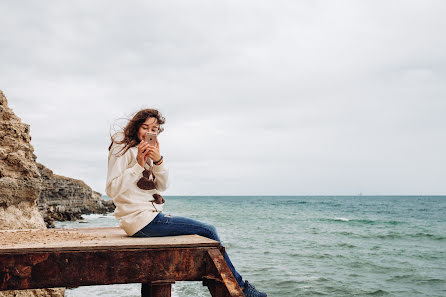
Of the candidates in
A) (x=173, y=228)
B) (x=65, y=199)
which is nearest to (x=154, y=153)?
(x=173, y=228)

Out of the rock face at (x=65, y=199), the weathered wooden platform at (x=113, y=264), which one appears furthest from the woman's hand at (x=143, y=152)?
the rock face at (x=65, y=199)

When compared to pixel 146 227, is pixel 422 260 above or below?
below

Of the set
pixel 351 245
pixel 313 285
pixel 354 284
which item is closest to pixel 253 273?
pixel 313 285

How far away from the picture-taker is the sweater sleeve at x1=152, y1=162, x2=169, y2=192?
13.6ft

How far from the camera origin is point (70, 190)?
1949 inches

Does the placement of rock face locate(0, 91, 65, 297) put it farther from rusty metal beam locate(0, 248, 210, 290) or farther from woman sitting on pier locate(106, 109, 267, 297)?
rusty metal beam locate(0, 248, 210, 290)

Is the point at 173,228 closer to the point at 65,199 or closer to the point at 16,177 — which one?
the point at 16,177

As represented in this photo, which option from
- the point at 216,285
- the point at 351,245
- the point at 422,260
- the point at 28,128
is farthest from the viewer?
the point at 351,245

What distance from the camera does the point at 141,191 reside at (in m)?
4.03

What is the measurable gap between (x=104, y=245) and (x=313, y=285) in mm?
10574

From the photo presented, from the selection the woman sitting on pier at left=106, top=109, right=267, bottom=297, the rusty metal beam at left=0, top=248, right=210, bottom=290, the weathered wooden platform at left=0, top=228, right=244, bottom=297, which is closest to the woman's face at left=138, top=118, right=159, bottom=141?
the woman sitting on pier at left=106, top=109, right=267, bottom=297

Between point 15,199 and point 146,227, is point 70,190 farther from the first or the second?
point 146,227

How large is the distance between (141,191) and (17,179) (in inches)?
149

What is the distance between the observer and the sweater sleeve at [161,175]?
414 cm
